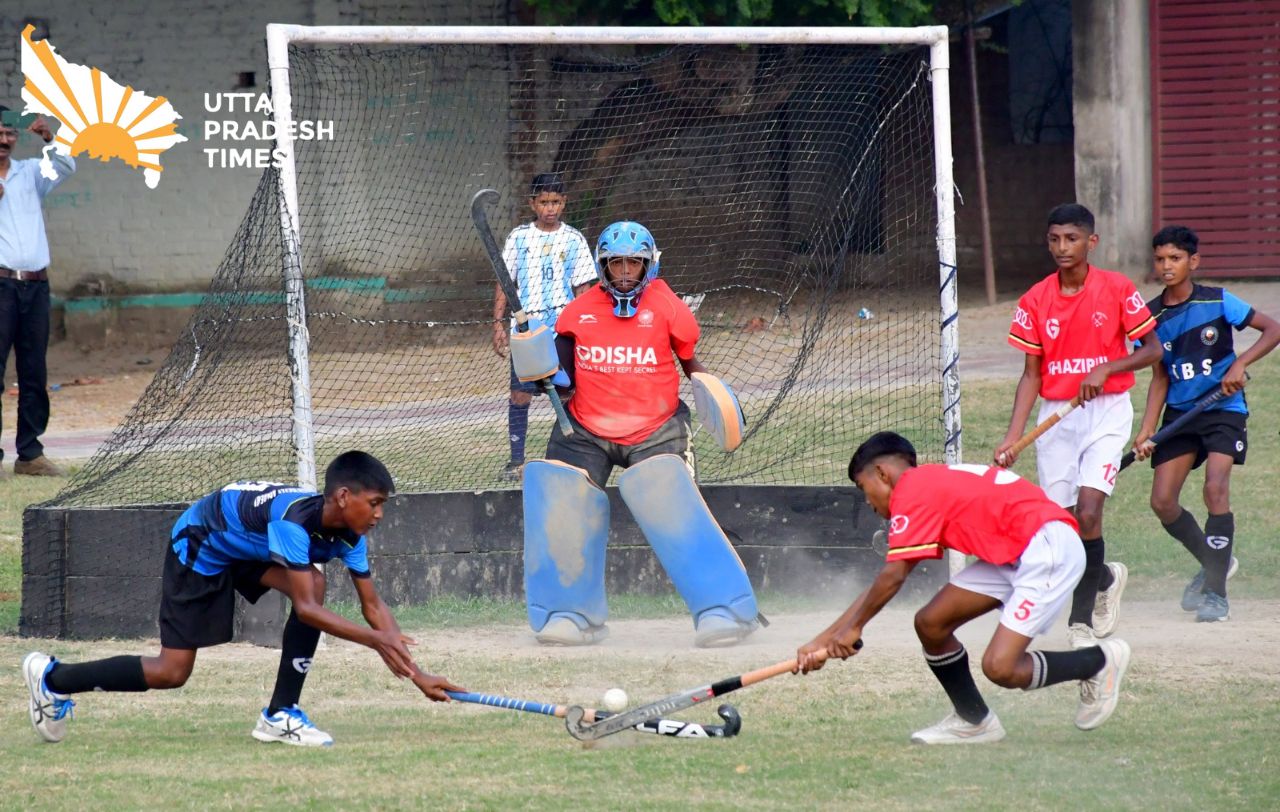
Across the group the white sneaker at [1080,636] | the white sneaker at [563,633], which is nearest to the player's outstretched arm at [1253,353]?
the white sneaker at [1080,636]

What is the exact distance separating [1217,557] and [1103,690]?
2238mm

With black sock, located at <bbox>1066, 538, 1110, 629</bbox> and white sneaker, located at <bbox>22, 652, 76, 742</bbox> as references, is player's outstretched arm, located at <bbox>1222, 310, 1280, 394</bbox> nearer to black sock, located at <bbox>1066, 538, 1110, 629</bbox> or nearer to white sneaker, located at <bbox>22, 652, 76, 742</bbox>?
black sock, located at <bbox>1066, 538, 1110, 629</bbox>

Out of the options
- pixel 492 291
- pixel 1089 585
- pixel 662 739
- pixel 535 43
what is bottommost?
pixel 662 739

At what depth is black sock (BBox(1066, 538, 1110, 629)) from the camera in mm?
6613

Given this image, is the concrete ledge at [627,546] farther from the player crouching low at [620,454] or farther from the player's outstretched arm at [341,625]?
the player's outstretched arm at [341,625]

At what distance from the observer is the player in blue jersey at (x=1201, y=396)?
7062mm

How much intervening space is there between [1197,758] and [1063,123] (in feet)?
46.1

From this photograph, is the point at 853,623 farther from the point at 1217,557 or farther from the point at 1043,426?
the point at 1217,557

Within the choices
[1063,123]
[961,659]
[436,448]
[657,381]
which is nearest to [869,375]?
[436,448]

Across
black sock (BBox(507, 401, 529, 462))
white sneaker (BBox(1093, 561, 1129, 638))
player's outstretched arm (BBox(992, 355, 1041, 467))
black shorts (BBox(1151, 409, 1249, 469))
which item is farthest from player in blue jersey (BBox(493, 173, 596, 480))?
white sneaker (BBox(1093, 561, 1129, 638))

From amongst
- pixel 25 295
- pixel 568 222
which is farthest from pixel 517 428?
pixel 568 222

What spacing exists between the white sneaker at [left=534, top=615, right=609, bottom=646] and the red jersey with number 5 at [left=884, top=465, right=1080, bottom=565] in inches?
91.2

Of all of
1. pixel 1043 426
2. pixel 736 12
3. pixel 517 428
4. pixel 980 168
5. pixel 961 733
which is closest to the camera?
pixel 961 733

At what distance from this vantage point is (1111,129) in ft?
47.3
